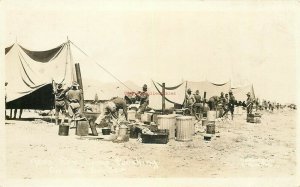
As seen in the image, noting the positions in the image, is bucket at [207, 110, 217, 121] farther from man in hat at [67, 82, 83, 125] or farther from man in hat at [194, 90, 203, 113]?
man in hat at [67, 82, 83, 125]

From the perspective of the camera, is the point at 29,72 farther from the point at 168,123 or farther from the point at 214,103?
the point at 214,103

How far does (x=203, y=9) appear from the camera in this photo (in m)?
3.03

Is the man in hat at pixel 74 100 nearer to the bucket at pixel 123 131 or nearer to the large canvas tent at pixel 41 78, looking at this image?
the large canvas tent at pixel 41 78

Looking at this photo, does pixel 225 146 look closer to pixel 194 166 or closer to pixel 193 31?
pixel 194 166

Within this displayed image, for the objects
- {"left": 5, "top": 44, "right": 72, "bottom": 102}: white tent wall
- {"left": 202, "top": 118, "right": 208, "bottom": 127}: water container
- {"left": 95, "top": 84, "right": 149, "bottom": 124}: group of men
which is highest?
{"left": 5, "top": 44, "right": 72, "bottom": 102}: white tent wall

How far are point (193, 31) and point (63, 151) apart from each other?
134 cm

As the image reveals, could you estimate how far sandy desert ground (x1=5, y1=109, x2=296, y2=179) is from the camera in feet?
9.80

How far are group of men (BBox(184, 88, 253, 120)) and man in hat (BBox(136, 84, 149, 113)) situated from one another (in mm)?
302

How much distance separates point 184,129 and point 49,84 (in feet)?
3.59

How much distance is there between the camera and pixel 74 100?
3086 millimetres

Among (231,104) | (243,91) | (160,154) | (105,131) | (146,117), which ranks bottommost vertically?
(160,154)

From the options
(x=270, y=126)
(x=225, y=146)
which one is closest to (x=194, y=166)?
(x=225, y=146)

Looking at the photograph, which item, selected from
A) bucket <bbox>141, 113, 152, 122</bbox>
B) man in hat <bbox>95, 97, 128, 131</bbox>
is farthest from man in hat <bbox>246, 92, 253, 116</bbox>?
man in hat <bbox>95, 97, 128, 131</bbox>

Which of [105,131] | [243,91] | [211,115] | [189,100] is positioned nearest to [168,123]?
[189,100]
